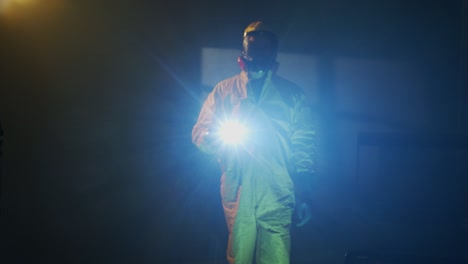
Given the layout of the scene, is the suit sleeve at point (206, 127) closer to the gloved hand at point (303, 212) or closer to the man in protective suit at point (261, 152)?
the man in protective suit at point (261, 152)

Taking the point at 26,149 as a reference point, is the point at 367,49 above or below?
above

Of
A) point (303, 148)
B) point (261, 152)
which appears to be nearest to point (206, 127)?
point (261, 152)

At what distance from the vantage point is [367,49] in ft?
9.62

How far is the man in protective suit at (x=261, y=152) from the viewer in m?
2.22

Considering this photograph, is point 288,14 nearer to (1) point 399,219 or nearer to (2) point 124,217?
(1) point 399,219

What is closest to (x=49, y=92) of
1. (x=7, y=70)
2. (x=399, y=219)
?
(x=7, y=70)

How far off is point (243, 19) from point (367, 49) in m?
1.01

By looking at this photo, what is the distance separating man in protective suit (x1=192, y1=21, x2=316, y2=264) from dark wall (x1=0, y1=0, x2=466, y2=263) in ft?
1.83

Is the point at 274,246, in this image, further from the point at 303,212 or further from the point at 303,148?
the point at 303,148

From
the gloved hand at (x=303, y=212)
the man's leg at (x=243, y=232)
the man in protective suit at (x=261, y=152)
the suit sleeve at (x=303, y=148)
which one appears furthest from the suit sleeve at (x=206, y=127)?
the gloved hand at (x=303, y=212)

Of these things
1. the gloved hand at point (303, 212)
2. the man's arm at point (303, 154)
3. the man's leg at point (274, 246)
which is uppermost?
the man's arm at point (303, 154)

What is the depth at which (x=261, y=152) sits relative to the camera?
2293mm

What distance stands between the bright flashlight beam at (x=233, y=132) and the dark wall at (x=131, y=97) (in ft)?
2.06

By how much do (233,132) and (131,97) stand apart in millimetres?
1033
